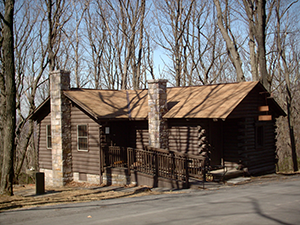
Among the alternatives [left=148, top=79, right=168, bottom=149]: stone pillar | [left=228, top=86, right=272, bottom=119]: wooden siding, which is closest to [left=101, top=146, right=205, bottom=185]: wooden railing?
[left=148, top=79, right=168, bottom=149]: stone pillar

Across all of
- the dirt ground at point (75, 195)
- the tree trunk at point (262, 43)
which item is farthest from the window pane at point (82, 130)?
the tree trunk at point (262, 43)

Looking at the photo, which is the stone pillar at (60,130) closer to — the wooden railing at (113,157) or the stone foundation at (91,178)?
the stone foundation at (91,178)

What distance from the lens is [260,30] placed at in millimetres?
20297

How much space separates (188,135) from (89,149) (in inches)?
211

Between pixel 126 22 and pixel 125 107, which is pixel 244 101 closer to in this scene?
pixel 125 107

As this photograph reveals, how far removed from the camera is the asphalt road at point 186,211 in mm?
7215

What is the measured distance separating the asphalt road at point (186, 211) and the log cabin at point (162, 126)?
5424 millimetres

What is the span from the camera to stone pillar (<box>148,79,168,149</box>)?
16.4m

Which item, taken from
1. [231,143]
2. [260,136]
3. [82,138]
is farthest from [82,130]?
[260,136]

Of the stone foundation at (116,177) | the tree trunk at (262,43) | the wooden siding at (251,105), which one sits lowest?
the stone foundation at (116,177)

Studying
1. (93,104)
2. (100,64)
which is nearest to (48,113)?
(93,104)

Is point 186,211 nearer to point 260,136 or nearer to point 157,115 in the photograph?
point 157,115

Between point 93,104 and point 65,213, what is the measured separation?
29.4 feet

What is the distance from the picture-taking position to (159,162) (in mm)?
14453
